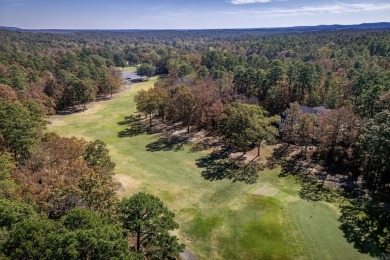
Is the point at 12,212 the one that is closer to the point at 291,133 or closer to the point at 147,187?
the point at 147,187

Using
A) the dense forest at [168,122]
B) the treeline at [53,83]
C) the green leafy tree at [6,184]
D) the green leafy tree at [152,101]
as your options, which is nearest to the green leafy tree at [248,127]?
the dense forest at [168,122]

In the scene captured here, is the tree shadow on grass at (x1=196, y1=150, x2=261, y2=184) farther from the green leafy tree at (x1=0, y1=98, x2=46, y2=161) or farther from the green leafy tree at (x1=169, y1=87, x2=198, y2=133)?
the green leafy tree at (x1=0, y1=98, x2=46, y2=161)

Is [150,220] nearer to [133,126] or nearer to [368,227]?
[368,227]

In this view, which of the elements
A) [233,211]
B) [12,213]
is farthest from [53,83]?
[12,213]

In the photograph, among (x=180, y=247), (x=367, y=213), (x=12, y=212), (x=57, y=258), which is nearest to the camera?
(x=57, y=258)

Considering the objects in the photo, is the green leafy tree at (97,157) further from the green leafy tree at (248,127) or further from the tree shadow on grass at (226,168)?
the green leafy tree at (248,127)

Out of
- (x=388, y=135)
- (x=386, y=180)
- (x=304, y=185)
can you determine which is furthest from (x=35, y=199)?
(x=386, y=180)
